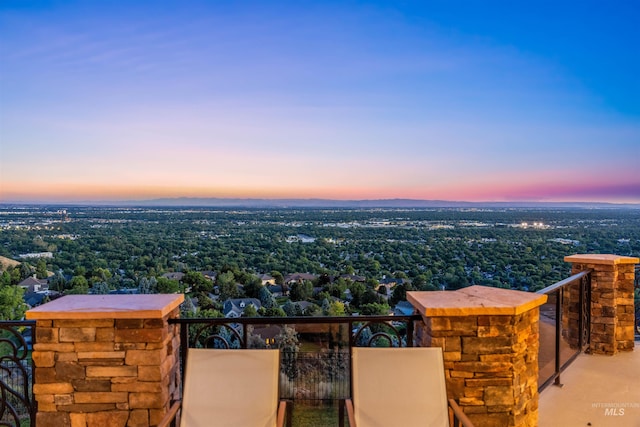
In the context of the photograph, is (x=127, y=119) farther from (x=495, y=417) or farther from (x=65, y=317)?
(x=495, y=417)

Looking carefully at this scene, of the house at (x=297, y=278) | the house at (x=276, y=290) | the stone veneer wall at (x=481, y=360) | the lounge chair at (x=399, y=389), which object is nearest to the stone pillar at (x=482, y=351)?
the stone veneer wall at (x=481, y=360)

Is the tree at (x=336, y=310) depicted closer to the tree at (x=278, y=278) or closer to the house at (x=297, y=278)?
the house at (x=297, y=278)

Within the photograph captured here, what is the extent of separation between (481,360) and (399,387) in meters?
0.58

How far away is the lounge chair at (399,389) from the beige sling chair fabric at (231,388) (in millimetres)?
464

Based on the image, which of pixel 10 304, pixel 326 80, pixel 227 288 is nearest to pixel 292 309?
pixel 227 288

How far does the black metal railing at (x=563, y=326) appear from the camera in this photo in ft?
11.6

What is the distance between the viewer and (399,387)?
2277 mm

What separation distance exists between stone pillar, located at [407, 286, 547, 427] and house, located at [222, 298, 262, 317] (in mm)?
17733

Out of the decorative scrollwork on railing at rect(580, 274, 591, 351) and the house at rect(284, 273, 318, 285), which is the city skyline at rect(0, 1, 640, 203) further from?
the house at rect(284, 273, 318, 285)

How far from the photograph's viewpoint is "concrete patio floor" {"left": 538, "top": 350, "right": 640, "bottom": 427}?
310 centimetres

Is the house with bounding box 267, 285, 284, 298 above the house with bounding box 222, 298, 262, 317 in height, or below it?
below

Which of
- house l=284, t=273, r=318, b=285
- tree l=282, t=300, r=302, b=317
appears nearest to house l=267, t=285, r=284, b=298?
house l=284, t=273, r=318, b=285

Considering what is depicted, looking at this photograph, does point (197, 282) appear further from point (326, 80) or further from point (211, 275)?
point (326, 80)

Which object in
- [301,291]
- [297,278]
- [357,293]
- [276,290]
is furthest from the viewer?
[297,278]
